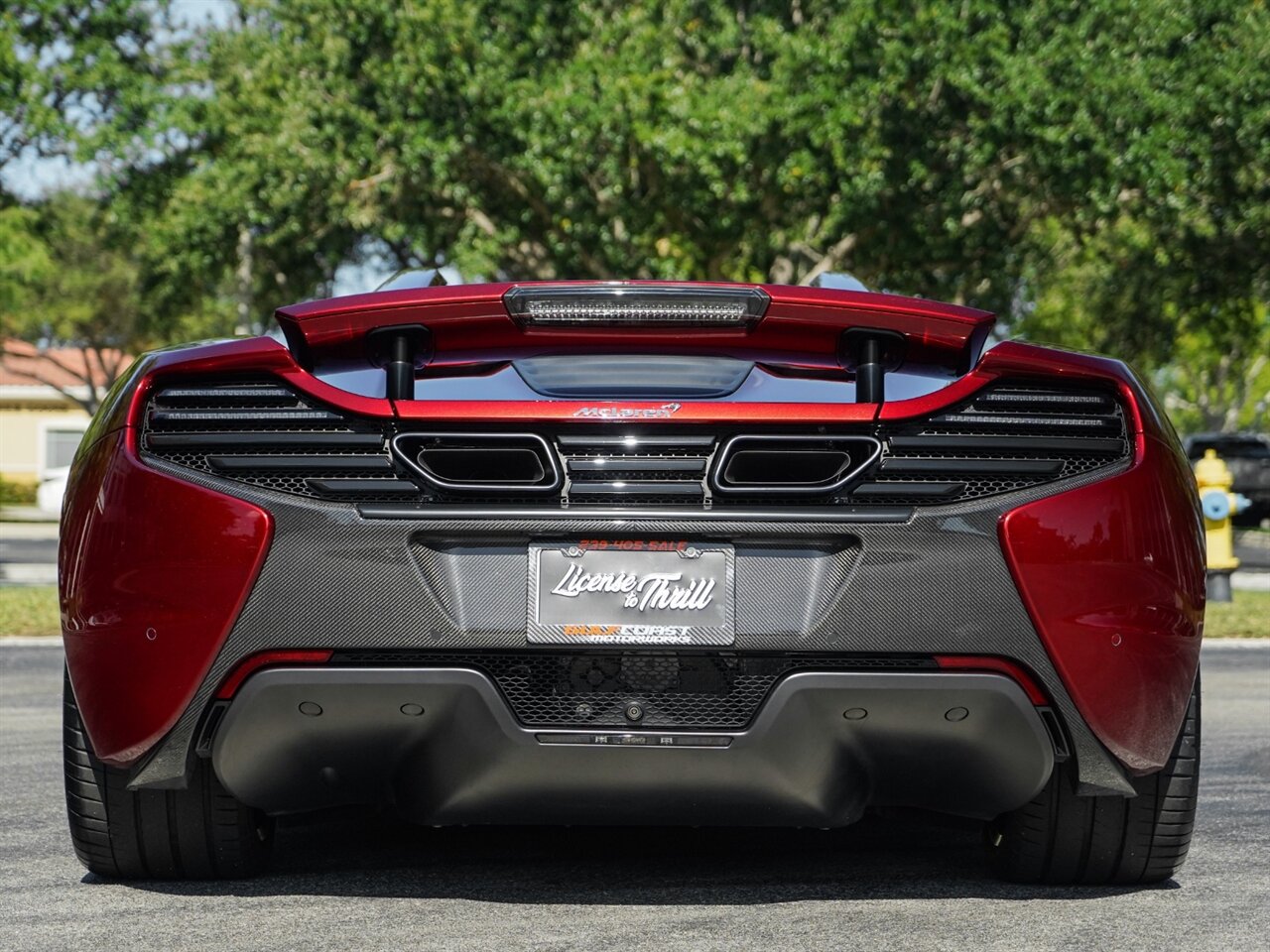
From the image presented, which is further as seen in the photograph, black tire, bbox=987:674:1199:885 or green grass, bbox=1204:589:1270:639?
green grass, bbox=1204:589:1270:639

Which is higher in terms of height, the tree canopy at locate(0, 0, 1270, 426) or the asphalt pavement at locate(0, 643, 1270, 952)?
the tree canopy at locate(0, 0, 1270, 426)

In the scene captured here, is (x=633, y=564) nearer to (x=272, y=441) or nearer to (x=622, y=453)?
(x=622, y=453)

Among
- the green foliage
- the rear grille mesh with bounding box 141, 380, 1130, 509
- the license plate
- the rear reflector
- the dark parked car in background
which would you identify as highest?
the rear grille mesh with bounding box 141, 380, 1130, 509

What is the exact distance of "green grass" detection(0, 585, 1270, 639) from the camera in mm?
11523


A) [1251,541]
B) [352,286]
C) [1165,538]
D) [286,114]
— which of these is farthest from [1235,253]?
[1165,538]

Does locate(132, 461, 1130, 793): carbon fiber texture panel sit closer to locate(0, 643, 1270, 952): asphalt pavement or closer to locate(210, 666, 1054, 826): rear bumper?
locate(210, 666, 1054, 826): rear bumper

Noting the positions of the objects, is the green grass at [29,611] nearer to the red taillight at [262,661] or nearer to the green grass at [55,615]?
the green grass at [55,615]

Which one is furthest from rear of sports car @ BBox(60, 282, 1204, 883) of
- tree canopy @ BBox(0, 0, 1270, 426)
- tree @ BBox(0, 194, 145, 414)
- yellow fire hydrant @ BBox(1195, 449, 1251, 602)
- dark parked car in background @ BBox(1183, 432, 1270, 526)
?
tree @ BBox(0, 194, 145, 414)

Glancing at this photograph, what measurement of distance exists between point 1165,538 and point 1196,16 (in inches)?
766

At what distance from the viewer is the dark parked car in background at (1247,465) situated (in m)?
33.6

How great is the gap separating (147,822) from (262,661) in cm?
59

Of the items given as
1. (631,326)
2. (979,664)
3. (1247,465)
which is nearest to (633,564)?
(631,326)

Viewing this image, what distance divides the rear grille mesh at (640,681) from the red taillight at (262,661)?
0.12 feet

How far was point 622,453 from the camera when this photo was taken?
11.4 ft
